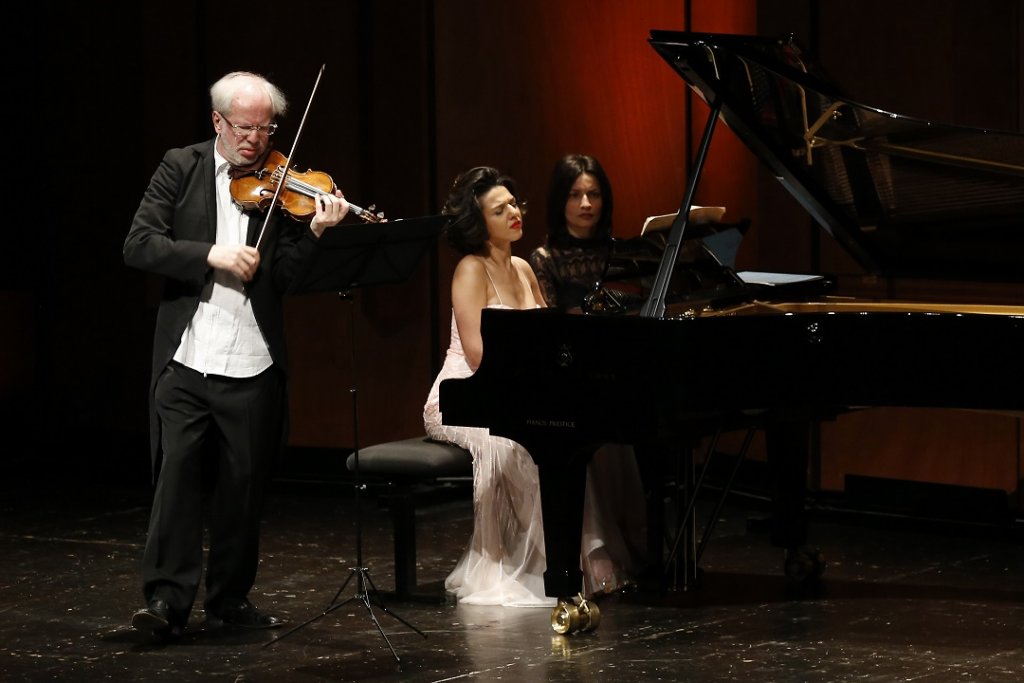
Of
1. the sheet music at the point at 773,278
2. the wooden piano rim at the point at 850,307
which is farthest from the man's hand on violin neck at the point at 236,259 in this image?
the sheet music at the point at 773,278

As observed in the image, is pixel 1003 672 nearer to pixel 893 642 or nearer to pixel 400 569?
pixel 893 642

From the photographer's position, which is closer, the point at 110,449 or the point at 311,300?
the point at 311,300

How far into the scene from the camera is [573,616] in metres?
4.38

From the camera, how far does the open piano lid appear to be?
4.30 meters

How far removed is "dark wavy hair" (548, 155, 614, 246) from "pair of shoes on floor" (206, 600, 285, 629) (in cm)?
161

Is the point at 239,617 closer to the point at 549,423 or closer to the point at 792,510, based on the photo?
the point at 549,423

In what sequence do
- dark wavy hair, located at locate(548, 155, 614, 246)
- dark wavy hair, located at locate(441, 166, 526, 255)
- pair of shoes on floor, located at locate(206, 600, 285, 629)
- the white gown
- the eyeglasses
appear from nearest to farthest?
the eyeglasses, pair of shoes on floor, located at locate(206, 600, 285, 629), the white gown, dark wavy hair, located at locate(441, 166, 526, 255), dark wavy hair, located at locate(548, 155, 614, 246)

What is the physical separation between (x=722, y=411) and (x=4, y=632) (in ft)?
7.17

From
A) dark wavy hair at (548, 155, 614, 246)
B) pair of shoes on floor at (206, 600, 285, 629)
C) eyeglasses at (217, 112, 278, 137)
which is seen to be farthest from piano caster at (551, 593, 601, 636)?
eyeglasses at (217, 112, 278, 137)

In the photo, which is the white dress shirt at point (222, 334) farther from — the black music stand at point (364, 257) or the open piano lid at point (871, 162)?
A: the open piano lid at point (871, 162)

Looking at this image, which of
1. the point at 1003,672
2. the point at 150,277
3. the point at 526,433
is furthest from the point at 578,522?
the point at 150,277

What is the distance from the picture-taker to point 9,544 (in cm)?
595

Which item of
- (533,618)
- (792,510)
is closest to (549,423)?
(533,618)

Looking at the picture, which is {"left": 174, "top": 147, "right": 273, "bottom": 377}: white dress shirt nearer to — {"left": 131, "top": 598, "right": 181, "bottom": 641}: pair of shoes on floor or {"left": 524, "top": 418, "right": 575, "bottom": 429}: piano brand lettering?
{"left": 131, "top": 598, "right": 181, "bottom": 641}: pair of shoes on floor
